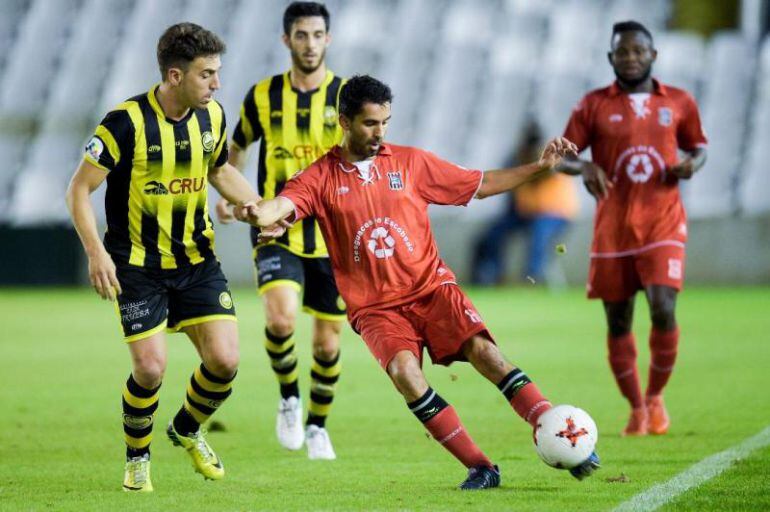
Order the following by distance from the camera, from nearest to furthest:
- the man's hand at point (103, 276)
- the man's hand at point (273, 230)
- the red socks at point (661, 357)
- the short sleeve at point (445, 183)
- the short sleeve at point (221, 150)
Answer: the man's hand at point (103, 276) < the man's hand at point (273, 230) < the short sleeve at point (445, 183) < the short sleeve at point (221, 150) < the red socks at point (661, 357)

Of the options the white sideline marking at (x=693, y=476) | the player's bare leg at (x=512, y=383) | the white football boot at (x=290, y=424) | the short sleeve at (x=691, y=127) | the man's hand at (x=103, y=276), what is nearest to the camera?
the white sideline marking at (x=693, y=476)

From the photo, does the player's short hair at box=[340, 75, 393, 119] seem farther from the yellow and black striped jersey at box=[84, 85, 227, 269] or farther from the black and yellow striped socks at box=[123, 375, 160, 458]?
the black and yellow striped socks at box=[123, 375, 160, 458]

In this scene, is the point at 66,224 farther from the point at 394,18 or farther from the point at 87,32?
the point at 394,18

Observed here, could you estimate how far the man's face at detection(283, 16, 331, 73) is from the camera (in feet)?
26.4

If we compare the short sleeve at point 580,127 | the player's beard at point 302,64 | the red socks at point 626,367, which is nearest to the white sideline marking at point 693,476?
the red socks at point 626,367

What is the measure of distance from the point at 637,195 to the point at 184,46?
3217 millimetres

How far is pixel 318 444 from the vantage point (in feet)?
25.1

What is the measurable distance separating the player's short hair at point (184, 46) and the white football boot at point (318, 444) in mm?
2269

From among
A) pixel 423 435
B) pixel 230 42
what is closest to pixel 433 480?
pixel 423 435

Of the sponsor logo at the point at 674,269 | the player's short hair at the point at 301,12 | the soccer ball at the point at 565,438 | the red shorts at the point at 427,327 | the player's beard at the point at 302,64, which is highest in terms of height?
the player's short hair at the point at 301,12

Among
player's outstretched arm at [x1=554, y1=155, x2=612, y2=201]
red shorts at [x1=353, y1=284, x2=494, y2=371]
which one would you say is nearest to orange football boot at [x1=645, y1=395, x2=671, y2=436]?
player's outstretched arm at [x1=554, y1=155, x2=612, y2=201]

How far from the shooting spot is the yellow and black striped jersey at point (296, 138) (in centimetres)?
807

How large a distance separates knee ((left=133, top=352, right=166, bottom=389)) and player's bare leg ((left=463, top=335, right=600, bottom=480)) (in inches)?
55.5

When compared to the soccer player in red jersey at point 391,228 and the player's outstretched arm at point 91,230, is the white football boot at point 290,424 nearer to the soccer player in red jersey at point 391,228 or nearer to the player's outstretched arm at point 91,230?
the soccer player in red jersey at point 391,228
